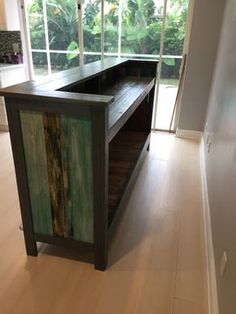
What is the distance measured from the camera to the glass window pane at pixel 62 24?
3879 millimetres

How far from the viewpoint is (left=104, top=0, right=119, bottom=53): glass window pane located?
373 centimetres

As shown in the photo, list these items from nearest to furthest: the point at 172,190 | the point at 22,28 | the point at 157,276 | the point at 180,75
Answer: the point at 157,276
the point at 172,190
the point at 180,75
the point at 22,28

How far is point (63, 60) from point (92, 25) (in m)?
0.71

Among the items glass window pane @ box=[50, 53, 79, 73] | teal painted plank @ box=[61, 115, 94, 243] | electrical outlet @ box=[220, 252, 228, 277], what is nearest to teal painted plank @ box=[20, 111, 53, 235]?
teal painted plank @ box=[61, 115, 94, 243]

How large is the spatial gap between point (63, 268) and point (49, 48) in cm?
359

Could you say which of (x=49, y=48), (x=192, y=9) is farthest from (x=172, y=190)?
(x=49, y=48)

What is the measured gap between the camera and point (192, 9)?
3.36 meters

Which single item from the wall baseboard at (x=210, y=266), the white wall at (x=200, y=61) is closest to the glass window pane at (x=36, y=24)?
the white wall at (x=200, y=61)

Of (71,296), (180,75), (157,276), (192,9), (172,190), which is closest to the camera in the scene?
(71,296)

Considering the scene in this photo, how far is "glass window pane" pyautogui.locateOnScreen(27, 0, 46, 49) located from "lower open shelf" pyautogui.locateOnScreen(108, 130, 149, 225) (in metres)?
2.17

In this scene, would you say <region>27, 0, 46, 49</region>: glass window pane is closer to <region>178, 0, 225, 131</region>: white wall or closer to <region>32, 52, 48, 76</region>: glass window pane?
<region>32, 52, 48, 76</region>: glass window pane

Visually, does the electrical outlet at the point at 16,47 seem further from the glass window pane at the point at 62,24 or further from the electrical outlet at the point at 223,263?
the electrical outlet at the point at 223,263

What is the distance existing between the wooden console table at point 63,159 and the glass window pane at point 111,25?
7.39 ft

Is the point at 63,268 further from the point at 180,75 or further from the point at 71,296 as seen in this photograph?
the point at 180,75
